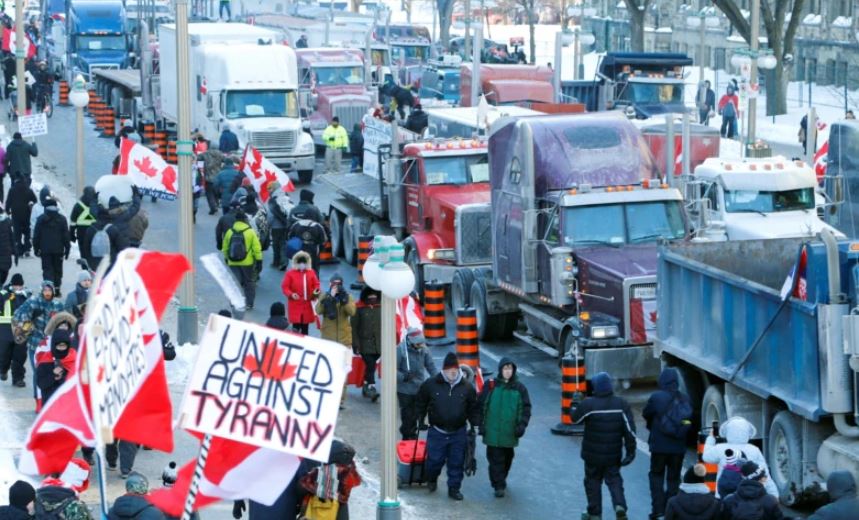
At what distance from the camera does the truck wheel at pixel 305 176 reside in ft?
131

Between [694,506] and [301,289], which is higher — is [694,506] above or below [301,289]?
below

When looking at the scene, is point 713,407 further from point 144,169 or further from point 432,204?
point 144,169

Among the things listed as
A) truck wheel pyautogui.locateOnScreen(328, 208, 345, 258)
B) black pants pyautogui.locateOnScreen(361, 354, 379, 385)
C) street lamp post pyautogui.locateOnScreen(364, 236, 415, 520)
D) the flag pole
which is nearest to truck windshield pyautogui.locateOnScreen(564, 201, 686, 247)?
black pants pyautogui.locateOnScreen(361, 354, 379, 385)

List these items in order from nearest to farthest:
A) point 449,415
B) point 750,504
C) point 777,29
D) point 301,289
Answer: point 750,504, point 449,415, point 301,289, point 777,29

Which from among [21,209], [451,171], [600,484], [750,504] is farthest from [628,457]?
[21,209]

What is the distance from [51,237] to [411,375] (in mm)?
8988

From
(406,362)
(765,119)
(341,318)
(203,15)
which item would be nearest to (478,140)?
(341,318)

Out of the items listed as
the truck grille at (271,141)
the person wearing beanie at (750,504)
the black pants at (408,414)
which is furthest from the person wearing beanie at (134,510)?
the truck grille at (271,141)

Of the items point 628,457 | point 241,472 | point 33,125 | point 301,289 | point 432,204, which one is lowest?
point 628,457

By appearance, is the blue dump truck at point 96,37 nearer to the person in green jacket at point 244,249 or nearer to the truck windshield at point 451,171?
the truck windshield at point 451,171

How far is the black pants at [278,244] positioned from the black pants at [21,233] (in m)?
3.82

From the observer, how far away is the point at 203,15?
73.8m

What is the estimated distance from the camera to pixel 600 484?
15.8 metres

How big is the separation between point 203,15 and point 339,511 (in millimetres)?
61528
